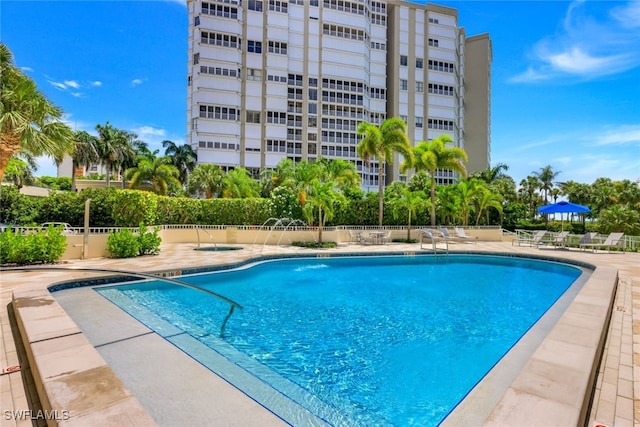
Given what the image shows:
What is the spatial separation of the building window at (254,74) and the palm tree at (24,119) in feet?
110

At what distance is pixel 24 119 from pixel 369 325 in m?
11.6

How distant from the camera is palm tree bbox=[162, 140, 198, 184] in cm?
3769

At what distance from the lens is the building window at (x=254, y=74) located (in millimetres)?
41469

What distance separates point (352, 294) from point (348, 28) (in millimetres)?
45960

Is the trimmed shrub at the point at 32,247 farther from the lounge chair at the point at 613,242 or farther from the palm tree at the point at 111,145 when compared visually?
the palm tree at the point at 111,145

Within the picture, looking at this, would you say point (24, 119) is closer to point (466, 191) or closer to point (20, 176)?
point (466, 191)

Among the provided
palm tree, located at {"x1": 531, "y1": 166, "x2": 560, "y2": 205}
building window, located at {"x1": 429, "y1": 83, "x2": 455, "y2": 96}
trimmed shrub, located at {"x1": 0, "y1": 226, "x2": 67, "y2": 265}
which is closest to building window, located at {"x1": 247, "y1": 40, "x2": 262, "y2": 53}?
building window, located at {"x1": 429, "y1": 83, "x2": 455, "y2": 96}

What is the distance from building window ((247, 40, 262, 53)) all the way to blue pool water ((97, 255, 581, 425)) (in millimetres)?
38876

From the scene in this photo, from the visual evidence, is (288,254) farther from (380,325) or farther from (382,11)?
(382,11)

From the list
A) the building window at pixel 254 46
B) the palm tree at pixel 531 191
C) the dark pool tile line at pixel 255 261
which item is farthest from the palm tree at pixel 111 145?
the palm tree at pixel 531 191

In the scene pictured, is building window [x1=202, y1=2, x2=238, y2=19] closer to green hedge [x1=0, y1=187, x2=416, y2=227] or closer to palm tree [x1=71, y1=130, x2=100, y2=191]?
palm tree [x1=71, y1=130, x2=100, y2=191]

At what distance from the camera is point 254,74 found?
137ft

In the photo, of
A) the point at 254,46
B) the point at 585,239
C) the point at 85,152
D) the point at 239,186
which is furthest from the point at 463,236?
the point at 85,152

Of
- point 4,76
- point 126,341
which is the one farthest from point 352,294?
point 4,76
